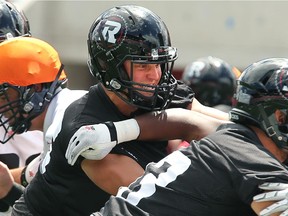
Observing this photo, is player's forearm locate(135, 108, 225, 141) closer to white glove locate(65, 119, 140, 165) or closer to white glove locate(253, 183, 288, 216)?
white glove locate(65, 119, 140, 165)

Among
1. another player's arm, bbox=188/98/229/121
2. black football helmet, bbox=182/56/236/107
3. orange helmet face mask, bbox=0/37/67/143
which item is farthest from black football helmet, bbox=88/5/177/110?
black football helmet, bbox=182/56/236/107

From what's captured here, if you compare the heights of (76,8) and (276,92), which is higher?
(276,92)

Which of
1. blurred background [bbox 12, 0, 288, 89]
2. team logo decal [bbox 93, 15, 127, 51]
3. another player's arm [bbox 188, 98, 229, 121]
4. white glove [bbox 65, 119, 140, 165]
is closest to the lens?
white glove [bbox 65, 119, 140, 165]

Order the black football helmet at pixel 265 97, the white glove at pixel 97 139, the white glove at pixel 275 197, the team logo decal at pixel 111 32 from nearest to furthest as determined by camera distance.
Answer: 1. the white glove at pixel 275 197
2. the black football helmet at pixel 265 97
3. the white glove at pixel 97 139
4. the team logo decal at pixel 111 32

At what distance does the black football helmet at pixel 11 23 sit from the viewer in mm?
5688

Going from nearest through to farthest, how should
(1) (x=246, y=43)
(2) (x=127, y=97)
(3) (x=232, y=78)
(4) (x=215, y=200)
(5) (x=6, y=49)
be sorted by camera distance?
(4) (x=215, y=200) < (2) (x=127, y=97) < (5) (x=6, y=49) < (3) (x=232, y=78) < (1) (x=246, y=43)

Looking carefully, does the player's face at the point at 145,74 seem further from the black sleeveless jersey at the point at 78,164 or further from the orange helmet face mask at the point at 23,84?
the orange helmet face mask at the point at 23,84

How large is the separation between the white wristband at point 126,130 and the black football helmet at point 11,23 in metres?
1.84

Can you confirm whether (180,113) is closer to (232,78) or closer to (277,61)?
(277,61)

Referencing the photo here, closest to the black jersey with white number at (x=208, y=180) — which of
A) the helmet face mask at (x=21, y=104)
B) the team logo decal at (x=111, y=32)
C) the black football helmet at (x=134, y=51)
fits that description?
the black football helmet at (x=134, y=51)

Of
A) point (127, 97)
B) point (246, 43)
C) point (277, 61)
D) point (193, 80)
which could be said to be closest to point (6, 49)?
point (127, 97)

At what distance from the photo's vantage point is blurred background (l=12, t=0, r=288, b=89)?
11.6 meters

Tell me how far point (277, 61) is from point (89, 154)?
893mm

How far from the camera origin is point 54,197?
13.9 feet
